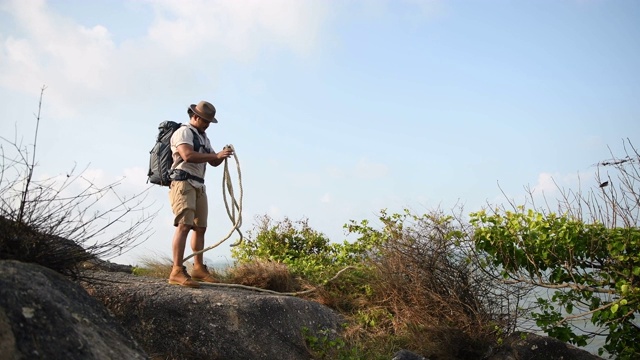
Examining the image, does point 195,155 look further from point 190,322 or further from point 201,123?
point 190,322

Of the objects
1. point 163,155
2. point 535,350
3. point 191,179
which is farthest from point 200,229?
point 535,350

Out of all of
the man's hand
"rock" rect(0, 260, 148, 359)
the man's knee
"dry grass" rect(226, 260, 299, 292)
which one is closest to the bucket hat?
the man's hand

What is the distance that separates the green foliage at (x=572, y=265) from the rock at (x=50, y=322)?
16.5 ft

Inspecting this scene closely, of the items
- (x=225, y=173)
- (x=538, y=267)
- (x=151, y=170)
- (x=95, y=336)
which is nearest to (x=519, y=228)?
(x=538, y=267)

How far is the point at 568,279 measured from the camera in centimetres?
787

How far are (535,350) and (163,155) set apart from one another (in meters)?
5.33

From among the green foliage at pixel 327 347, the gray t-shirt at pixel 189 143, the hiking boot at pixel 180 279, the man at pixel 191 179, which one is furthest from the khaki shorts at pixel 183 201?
the green foliage at pixel 327 347

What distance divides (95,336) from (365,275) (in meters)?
5.03

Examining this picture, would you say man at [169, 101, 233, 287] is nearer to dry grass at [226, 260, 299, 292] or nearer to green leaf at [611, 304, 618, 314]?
dry grass at [226, 260, 299, 292]

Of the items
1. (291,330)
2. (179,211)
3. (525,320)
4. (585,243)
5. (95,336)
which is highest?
(585,243)

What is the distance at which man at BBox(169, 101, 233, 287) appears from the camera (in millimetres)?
7457

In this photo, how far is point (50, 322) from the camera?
427 cm

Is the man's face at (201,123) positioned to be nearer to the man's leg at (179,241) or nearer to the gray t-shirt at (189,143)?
the gray t-shirt at (189,143)

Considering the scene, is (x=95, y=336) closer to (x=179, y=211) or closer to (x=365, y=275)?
(x=179, y=211)
